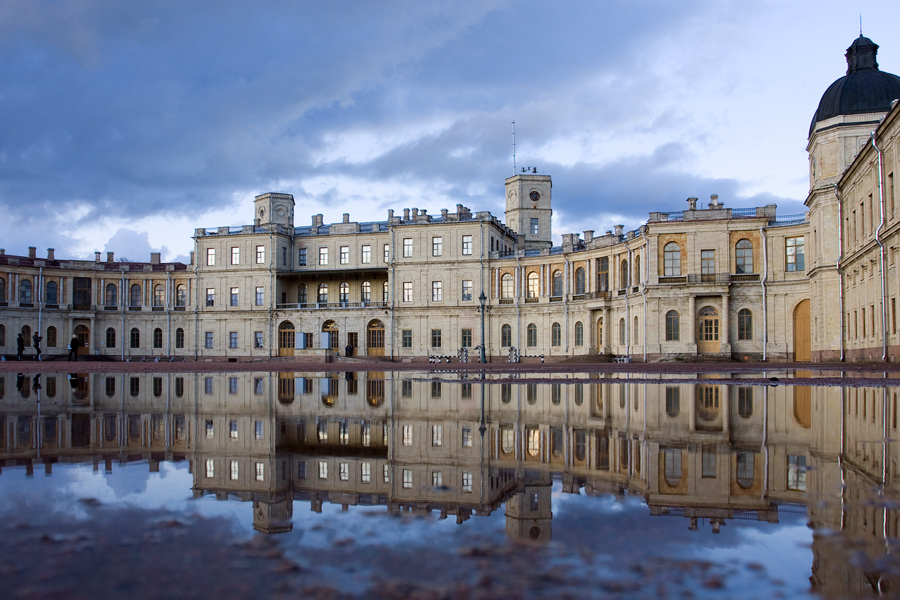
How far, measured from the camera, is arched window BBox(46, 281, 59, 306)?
2574 inches

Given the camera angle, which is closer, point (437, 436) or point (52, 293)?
point (437, 436)

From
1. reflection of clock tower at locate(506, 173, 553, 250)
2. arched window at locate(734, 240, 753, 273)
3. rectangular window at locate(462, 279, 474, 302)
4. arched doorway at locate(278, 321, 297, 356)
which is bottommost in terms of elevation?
arched doorway at locate(278, 321, 297, 356)

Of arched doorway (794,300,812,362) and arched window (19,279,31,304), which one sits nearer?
arched doorway (794,300,812,362)

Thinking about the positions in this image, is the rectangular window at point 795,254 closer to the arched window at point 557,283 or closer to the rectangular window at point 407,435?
the arched window at point 557,283

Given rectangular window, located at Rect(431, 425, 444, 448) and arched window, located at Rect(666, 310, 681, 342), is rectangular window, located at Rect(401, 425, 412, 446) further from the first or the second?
arched window, located at Rect(666, 310, 681, 342)

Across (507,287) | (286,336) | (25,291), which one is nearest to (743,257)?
(507,287)

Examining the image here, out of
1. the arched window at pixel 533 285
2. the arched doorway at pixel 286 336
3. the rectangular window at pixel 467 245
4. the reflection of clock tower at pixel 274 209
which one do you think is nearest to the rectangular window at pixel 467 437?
the arched window at pixel 533 285

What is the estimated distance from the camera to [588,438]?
5.73 metres

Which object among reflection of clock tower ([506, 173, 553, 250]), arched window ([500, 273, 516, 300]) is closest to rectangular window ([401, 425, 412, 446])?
arched window ([500, 273, 516, 300])

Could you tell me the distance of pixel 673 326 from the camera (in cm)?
4372

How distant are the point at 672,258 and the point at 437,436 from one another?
40896 millimetres

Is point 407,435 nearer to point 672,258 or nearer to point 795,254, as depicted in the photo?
point 672,258

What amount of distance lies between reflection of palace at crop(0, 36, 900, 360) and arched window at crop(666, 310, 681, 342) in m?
0.09

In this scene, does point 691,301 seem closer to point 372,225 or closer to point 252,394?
point 372,225
